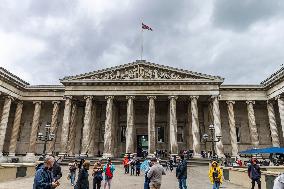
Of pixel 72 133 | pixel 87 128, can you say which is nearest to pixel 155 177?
pixel 87 128

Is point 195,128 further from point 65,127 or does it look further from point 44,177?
point 44,177

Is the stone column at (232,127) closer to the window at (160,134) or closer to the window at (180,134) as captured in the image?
the window at (180,134)

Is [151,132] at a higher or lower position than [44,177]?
higher

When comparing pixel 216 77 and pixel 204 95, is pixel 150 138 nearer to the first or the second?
pixel 204 95

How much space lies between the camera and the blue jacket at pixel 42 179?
5.52 meters

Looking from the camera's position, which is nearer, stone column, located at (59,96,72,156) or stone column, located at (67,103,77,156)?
stone column, located at (59,96,72,156)

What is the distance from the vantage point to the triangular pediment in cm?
3600

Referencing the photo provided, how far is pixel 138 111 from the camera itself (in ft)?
133

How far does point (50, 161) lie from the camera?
588 cm

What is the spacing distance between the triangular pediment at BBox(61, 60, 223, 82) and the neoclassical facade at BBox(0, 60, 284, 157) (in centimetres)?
14

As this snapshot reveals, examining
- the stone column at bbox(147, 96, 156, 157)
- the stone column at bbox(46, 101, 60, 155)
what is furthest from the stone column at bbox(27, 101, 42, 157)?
the stone column at bbox(147, 96, 156, 157)

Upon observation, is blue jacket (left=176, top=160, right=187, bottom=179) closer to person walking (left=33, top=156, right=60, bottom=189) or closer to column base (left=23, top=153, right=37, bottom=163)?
person walking (left=33, top=156, right=60, bottom=189)

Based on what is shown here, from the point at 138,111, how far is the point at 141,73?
707 centimetres

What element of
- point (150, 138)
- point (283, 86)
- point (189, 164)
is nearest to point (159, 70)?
point (150, 138)
